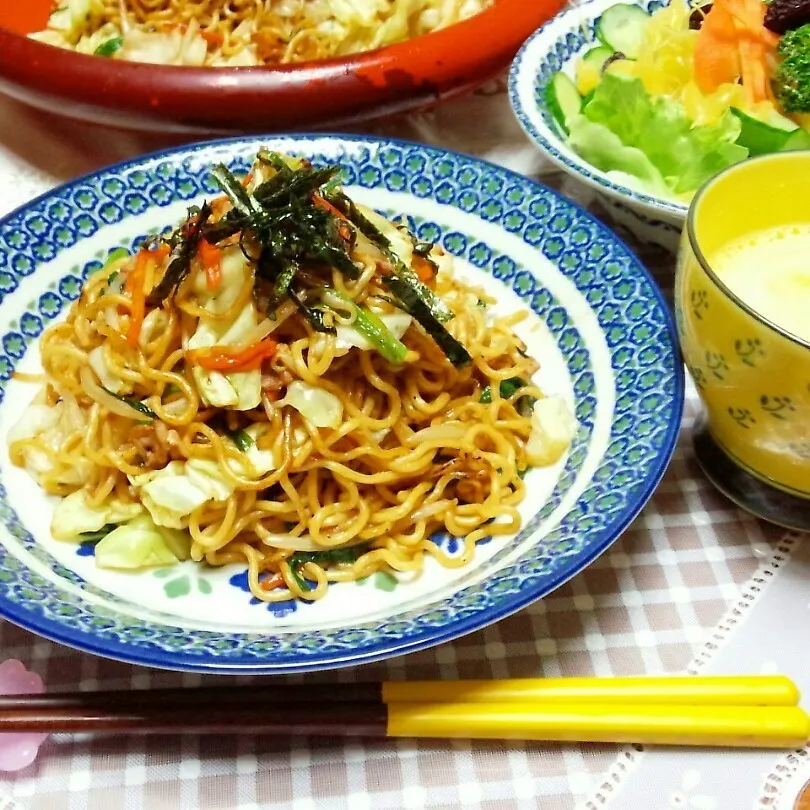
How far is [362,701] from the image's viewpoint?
129 centimetres

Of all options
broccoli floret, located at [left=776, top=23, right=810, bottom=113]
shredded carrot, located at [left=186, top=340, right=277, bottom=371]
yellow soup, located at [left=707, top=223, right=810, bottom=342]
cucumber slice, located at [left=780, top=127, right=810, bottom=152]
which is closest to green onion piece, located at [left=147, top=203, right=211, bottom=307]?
shredded carrot, located at [left=186, top=340, right=277, bottom=371]

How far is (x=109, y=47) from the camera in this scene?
286cm

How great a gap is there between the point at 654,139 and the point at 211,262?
1.35 m

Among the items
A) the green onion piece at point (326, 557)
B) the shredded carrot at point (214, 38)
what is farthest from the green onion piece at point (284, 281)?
the shredded carrot at point (214, 38)

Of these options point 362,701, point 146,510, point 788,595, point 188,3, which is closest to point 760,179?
point 788,595

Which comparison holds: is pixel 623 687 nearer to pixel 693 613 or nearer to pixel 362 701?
pixel 693 613

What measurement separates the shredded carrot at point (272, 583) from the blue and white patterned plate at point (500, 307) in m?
0.04

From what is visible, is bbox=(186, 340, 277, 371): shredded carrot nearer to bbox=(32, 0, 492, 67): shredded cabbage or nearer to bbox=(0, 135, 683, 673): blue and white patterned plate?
bbox=(0, 135, 683, 673): blue and white patterned plate

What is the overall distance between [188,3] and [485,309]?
200cm

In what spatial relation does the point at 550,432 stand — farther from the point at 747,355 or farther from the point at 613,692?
the point at 613,692

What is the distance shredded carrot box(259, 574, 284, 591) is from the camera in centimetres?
150

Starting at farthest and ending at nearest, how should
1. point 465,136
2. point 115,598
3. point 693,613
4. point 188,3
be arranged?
point 188,3
point 465,136
point 693,613
point 115,598

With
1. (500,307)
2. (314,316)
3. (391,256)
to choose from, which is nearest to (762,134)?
(500,307)

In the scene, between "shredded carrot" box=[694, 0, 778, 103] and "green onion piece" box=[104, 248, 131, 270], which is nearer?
"green onion piece" box=[104, 248, 131, 270]
